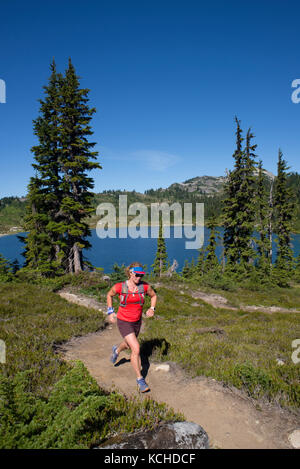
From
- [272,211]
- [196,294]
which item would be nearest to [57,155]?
[196,294]

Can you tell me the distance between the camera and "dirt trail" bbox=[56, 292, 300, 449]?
3389 millimetres

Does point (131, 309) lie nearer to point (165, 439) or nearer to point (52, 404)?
point (52, 404)

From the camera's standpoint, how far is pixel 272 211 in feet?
106

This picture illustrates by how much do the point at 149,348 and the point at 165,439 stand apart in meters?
3.78

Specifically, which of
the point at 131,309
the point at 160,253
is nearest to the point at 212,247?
the point at 160,253

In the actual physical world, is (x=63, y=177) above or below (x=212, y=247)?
above

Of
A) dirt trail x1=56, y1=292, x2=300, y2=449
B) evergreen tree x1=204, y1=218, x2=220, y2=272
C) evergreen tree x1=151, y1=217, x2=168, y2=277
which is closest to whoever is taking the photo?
dirt trail x1=56, y1=292, x2=300, y2=449

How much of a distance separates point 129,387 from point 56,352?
2386mm

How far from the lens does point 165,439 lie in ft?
9.61

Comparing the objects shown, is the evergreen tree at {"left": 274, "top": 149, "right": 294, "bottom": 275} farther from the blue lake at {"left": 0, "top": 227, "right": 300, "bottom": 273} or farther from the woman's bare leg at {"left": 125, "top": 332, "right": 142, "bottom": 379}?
the woman's bare leg at {"left": 125, "top": 332, "right": 142, "bottom": 379}

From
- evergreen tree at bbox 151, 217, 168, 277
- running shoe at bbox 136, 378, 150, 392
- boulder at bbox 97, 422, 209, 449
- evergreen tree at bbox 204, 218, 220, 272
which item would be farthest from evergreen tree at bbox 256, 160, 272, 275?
boulder at bbox 97, 422, 209, 449

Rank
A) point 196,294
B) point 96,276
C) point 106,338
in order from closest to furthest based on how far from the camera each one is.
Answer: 1. point 106,338
2. point 96,276
3. point 196,294

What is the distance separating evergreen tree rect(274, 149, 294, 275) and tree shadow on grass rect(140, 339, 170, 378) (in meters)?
30.7
